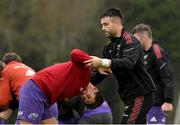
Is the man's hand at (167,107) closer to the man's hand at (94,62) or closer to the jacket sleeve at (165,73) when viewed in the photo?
the jacket sleeve at (165,73)

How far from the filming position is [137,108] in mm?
9320

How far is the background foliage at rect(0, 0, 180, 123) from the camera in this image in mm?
38688

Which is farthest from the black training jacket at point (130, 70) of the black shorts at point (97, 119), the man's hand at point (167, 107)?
the black shorts at point (97, 119)

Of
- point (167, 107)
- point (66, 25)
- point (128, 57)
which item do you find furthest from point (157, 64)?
point (66, 25)

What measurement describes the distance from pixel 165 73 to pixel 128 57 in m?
2.48

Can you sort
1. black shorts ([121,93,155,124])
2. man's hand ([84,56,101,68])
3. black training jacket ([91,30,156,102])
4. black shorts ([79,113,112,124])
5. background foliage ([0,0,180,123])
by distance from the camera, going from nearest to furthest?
man's hand ([84,56,101,68])
black training jacket ([91,30,156,102])
black shorts ([121,93,155,124])
black shorts ([79,113,112,124])
background foliage ([0,0,180,123])

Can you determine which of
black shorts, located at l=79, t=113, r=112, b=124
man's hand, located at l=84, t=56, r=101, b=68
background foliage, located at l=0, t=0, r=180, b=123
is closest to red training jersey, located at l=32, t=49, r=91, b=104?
man's hand, located at l=84, t=56, r=101, b=68

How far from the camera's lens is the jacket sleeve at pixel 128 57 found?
29.2 ft

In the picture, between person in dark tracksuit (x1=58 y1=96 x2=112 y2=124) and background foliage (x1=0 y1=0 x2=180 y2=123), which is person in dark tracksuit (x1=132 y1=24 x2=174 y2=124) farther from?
background foliage (x1=0 y1=0 x2=180 y2=123)

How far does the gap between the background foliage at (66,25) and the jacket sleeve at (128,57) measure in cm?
2324

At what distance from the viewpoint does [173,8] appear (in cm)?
4162

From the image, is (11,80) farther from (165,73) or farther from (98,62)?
(165,73)

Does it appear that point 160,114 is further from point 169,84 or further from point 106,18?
point 106,18

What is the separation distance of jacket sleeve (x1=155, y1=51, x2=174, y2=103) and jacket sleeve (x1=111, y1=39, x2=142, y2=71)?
216cm
